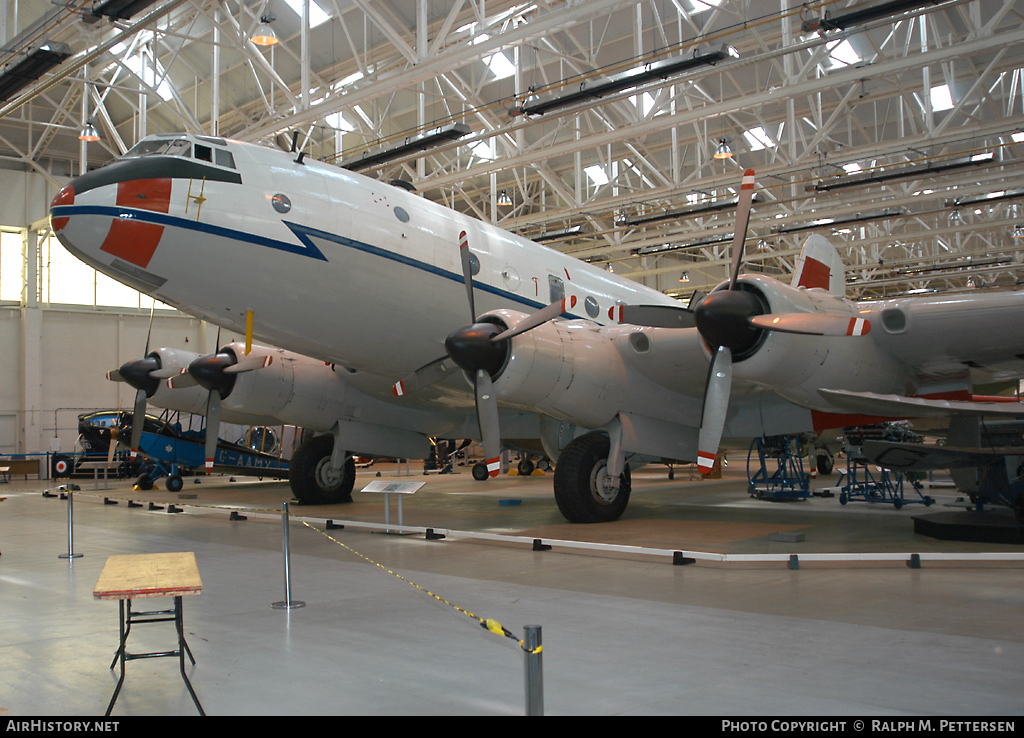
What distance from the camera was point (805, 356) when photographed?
9094mm

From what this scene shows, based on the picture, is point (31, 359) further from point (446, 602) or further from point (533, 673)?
point (533, 673)

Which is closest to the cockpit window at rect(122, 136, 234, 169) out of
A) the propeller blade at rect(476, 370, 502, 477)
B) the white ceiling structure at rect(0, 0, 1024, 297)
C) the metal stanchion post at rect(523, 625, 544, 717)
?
the white ceiling structure at rect(0, 0, 1024, 297)

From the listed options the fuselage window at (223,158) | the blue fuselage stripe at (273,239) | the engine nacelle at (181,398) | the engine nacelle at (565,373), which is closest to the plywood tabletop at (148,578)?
the blue fuselage stripe at (273,239)

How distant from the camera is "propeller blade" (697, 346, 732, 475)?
29.3ft

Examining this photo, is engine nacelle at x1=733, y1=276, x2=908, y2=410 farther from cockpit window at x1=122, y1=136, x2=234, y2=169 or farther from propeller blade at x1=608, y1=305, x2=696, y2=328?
cockpit window at x1=122, y1=136, x2=234, y2=169

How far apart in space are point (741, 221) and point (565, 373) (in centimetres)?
295

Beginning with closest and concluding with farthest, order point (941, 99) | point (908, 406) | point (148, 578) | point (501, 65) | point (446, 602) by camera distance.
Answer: point (148, 578) < point (446, 602) < point (908, 406) < point (501, 65) < point (941, 99)

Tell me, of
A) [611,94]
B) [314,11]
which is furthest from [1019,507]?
[314,11]

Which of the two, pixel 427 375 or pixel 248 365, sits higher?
pixel 248 365

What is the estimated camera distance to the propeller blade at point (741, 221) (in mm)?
9250

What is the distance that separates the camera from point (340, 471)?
50.1 ft

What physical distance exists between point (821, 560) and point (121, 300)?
103 feet

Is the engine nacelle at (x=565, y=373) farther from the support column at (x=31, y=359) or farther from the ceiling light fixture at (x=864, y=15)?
the support column at (x=31, y=359)
